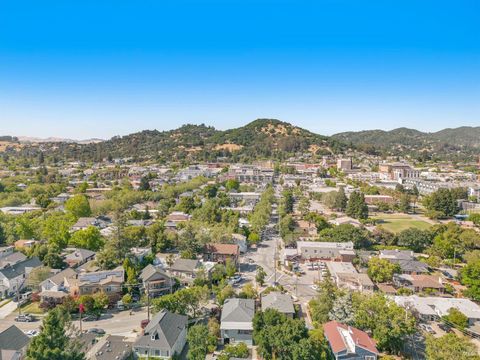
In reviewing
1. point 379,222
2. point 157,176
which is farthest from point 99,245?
point 157,176

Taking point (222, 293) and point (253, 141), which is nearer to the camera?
point (222, 293)

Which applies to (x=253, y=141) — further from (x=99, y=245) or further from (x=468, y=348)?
(x=468, y=348)

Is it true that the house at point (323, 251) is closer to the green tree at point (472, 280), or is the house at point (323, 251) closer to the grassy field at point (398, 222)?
the green tree at point (472, 280)

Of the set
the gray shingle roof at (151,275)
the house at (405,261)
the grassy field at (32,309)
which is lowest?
the grassy field at (32,309)

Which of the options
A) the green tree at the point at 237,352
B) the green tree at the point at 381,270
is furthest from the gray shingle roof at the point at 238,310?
the green tree at the point at 381,270

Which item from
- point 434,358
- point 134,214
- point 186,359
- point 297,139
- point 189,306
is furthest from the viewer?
point 297,139

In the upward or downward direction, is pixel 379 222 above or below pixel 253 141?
below
